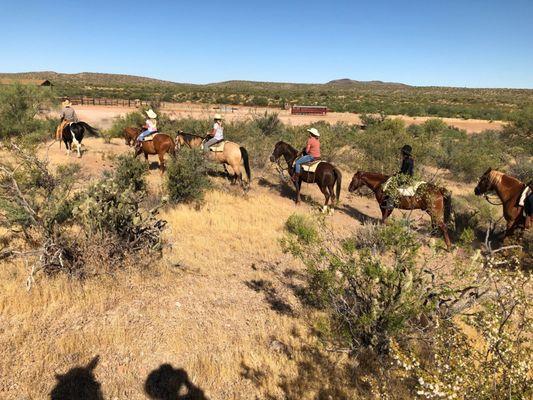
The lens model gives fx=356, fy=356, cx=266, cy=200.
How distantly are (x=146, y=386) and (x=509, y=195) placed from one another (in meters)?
8.41

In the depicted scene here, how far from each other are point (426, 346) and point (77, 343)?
13.6 ft

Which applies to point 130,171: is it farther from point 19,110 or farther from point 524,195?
point 19,110

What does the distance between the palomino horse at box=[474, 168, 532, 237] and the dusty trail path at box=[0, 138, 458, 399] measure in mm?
5204

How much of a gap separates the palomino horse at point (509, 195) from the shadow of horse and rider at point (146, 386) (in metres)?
7.80

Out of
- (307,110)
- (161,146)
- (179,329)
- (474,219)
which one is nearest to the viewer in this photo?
(179,329)

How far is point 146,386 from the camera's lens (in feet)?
11.9

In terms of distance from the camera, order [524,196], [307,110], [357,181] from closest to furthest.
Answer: [524,196] < [357,181] < [307,110]

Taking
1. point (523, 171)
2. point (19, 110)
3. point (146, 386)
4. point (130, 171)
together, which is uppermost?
point (19, 110)

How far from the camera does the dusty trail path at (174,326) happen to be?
12.2 feet

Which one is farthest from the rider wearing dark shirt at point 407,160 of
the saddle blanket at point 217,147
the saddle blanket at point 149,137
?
the saddle blanket at point 149,137

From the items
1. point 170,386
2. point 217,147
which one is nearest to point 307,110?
point 217,147

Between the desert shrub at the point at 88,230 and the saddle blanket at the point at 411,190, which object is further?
the saddle blanket at the point at 411,190

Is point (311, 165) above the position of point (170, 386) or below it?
above

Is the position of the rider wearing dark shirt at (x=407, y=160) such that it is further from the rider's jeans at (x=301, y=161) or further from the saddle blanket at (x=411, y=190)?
the rider's jeans at (x=301, y=161)
